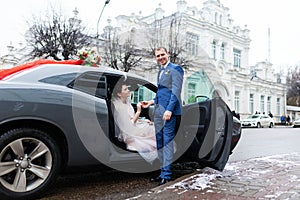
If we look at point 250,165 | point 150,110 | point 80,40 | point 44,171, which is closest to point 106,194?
point 44,171

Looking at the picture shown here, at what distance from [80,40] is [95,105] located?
1648cm

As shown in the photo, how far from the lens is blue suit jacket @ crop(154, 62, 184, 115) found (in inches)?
141

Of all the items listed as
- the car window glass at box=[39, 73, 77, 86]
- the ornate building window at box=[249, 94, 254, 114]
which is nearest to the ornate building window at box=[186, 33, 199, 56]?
the car window glass at box=[39, 73, 77, 86]

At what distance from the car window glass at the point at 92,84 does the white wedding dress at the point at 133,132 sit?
34cm

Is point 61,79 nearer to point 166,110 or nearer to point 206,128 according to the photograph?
point 166,110

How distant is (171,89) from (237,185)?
1425 millimetres

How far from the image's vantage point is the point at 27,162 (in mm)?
2857

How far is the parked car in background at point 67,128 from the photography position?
9.09 feet

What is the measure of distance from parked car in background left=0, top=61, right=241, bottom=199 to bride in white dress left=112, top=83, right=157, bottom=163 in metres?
0.12

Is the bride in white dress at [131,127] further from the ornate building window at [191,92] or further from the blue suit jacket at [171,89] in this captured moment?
the ornate building window at [191,92]

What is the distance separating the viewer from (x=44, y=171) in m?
2.92

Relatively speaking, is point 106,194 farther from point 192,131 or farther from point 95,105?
point 192,131

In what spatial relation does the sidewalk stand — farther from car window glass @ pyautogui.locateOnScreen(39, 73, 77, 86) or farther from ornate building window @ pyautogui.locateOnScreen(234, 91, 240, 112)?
ornate building window @ pyautogui.locateOnScreen(234, 91, 240, 112)

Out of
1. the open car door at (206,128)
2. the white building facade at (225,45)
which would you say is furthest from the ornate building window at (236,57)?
the open car door at (206,128)
